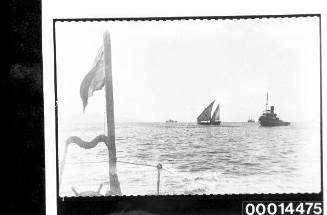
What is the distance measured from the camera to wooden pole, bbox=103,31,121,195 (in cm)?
286

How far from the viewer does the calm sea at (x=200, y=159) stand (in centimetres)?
284

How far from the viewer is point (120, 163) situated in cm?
287

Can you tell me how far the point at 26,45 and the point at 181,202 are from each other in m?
1.45

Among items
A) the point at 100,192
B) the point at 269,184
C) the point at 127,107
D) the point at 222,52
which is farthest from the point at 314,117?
the point at 100,192

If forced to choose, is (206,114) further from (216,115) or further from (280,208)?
(280,208)

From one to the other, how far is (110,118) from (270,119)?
109 cm

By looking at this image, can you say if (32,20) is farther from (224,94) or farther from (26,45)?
(224,94)

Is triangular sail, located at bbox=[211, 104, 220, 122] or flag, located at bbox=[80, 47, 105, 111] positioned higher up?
flag, located at bbox=[80, 47, 105, 111]

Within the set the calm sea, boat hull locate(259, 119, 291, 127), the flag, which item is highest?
the flag

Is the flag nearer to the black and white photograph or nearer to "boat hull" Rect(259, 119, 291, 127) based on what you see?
the black and white photograph

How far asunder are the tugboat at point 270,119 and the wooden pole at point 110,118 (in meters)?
A: 1.02

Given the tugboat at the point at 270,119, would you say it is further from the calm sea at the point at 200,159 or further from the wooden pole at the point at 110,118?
the wooden pole at the point at 110,118

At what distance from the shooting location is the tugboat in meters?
2.86

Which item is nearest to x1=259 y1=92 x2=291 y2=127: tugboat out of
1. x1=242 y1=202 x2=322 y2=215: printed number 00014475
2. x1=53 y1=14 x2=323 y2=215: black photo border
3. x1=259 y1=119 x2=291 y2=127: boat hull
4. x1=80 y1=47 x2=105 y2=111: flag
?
x1=259 y1=119 x2=291 y2=127: boat hull
